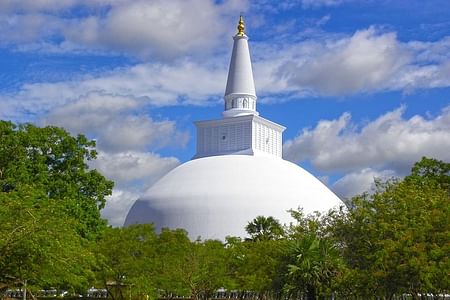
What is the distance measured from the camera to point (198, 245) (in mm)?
45500

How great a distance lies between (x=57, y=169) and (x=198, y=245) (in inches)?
396

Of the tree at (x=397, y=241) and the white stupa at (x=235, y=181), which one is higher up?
the white stupa at (x=235, y=181)

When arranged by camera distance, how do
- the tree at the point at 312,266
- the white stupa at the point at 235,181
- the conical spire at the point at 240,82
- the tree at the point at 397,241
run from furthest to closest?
the conical spire at the point at 240,82
the white stupa at the point at 235,181
the tree at the point at 312,266
the tree at the point at 397,241

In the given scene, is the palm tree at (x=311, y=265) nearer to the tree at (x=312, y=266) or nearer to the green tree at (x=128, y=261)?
the tree at (x=312, y=266)

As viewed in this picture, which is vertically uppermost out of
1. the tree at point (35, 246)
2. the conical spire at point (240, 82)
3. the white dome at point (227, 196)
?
the conical spire at point (240, 82)

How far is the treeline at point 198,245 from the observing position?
28484 mm

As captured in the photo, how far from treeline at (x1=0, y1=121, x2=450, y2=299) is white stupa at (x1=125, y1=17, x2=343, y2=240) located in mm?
12109

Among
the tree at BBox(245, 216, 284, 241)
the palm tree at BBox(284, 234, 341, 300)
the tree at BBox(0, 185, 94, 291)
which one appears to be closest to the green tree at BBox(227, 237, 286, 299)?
the palm tree at BBox(284, 234, 341, 300)

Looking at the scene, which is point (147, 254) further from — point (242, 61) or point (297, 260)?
point (242, 61)

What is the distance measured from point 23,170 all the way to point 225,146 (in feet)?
119

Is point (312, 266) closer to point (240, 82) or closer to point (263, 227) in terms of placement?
point (263, 227)

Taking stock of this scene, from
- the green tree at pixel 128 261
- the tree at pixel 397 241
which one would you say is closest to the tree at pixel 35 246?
the green tree at pixel 128 261

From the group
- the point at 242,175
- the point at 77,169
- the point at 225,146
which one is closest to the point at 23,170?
the point at 77,169

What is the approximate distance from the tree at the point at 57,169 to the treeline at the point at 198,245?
64 millimetres
